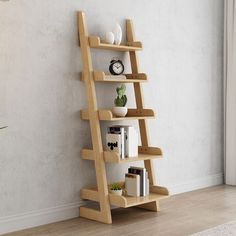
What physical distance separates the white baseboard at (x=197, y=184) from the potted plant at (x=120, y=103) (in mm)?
1177

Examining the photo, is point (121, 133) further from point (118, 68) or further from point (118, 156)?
point (118, 68)

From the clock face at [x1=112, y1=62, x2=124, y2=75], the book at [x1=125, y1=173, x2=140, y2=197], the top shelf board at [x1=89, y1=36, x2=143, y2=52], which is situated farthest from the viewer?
the clock face at [x1=112, y1=62, x2=124, y2=75]

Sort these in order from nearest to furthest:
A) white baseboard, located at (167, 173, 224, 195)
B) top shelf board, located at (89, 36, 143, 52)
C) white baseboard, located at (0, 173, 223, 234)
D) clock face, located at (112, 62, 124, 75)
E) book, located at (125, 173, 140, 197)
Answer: white baseboard, located at (0, 173, 223, 234) < top shelf board, located at (89, 36, 143, 52) < book, located at (125, 173, 140, 197) < clock face, located at (112, 62, 124, 75) < white baseboard, located at (167, 173, 224, 195)

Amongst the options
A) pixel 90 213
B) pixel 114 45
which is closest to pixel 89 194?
pixel 90 213

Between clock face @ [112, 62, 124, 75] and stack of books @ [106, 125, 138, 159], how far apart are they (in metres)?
0.46

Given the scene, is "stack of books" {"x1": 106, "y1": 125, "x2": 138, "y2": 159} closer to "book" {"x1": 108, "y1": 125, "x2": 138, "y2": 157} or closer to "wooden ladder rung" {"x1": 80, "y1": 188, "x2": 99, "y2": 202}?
"book" {"x1": 108, "y1": 125, "x2": 138, "y2": 157}

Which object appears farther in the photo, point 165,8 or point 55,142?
point 165,8

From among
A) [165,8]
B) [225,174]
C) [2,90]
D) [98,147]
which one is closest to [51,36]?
[2,90]

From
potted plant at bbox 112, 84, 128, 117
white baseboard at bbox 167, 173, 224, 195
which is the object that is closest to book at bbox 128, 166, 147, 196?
potted plant at bbox 112, 84, 128, 117

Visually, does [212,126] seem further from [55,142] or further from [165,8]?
[55,142]

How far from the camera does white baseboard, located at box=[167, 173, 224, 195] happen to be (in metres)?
4.66

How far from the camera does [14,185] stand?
3.39m

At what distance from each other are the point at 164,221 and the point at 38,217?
3.16 ft

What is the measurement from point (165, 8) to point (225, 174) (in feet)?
6.48
